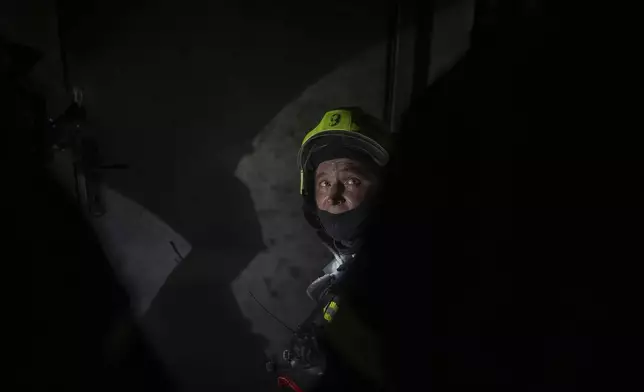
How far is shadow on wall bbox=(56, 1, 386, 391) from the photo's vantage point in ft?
3.73

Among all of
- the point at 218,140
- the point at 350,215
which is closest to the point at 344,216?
the point at 350,215

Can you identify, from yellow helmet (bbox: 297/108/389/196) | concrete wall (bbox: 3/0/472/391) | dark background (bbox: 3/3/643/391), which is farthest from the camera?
concrete wall (bbox: 3/0/472/391)

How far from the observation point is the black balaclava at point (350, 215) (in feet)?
3.45

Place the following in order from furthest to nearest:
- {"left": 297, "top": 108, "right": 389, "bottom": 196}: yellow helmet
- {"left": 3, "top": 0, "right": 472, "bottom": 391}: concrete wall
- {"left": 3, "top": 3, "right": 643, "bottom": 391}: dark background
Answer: {"left": 3, "top": 0, "right": 472, "bottom": 391}: concrete wall < {"left": 297, "top": 108, "right": 389, "bottom": 196}: yellow helmet < {"left": 3, "top": 3, "right": 643, "bottom": 391}: dark background

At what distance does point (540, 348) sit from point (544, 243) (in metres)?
0.20

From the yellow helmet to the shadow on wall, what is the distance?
191 mm

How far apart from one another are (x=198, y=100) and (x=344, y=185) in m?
0.50

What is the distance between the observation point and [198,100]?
46.4 inches

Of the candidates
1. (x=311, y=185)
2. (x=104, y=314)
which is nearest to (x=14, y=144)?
(x=104, y=314)

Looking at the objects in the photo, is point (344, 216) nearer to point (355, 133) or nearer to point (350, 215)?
point (350, 215)

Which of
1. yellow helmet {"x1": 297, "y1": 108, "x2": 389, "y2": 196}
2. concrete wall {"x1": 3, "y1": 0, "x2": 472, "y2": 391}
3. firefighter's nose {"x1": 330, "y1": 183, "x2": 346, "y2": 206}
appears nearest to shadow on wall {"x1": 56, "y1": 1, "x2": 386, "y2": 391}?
concrete wall {"x1": 3, "y1": 0, "x2": 472, "y2": 391}

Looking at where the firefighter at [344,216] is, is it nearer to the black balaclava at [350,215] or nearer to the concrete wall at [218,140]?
the black balaclava at [350,215]

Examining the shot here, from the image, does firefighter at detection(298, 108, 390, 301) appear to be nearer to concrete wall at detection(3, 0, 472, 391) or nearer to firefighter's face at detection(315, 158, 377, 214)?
firefighter's face at detection(315, 158, 377, 214)

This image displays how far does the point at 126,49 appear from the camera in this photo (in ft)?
3.72
